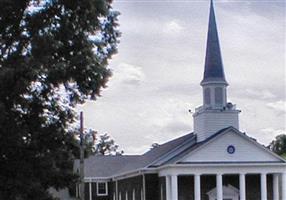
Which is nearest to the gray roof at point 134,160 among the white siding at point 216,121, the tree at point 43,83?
the white siding at point 216,121

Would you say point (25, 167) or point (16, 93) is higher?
point (16, 93)

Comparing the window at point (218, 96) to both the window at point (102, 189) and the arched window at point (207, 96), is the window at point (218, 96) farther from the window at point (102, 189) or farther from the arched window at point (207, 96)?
the window at point (102, 189)

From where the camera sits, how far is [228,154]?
50.8 meters

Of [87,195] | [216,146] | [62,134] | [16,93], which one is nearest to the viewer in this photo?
[16,93]

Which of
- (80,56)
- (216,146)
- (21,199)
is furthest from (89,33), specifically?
(216,146)

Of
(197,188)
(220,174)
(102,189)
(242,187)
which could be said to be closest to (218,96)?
(220,174)

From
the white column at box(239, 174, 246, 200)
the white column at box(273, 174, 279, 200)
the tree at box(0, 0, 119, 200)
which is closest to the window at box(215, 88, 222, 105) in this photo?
the white column at box(239, 174, 246, 200)

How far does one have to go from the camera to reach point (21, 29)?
29.0 metres

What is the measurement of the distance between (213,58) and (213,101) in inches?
130

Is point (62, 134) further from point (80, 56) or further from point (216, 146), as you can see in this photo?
point (216, 146)

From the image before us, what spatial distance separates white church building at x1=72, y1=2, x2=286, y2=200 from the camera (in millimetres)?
49875

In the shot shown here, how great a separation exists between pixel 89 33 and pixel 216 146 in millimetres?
22717

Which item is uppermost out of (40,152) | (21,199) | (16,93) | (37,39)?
(37,39)

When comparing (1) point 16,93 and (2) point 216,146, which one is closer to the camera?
(1) point 16,93
